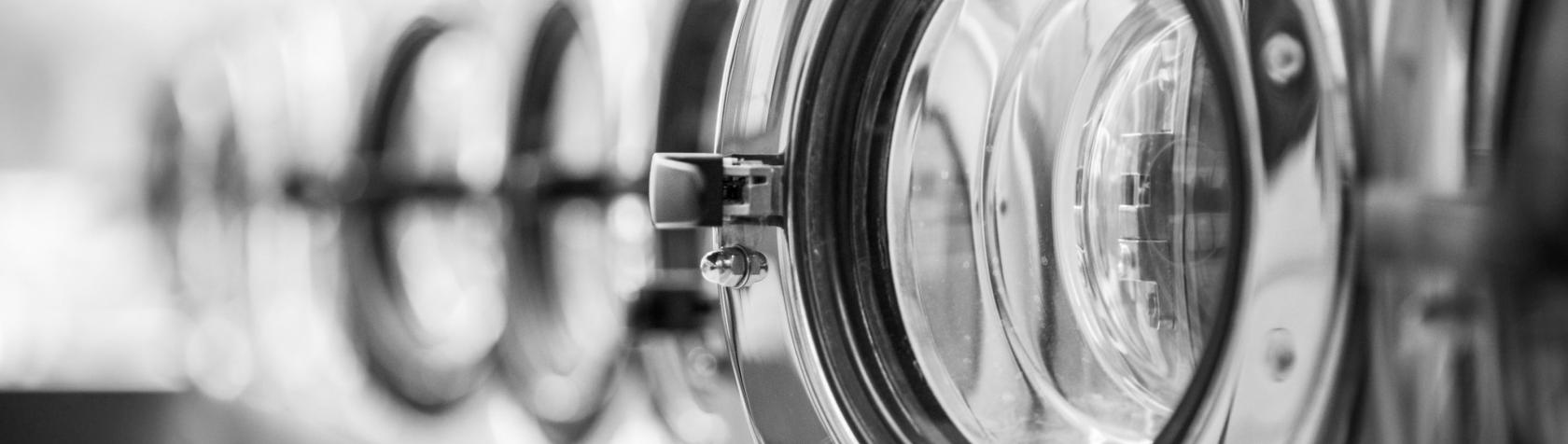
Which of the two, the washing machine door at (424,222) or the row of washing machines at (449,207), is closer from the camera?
the row of washing machines at (449,207)

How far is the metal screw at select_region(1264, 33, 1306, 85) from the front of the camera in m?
0.39

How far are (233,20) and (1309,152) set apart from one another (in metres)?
1.80

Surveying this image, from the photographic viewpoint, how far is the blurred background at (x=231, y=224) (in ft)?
3.74

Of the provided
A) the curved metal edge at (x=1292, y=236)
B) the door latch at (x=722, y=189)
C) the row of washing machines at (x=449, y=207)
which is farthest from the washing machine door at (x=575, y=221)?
the curved metal edge at (x=1292, y=236)

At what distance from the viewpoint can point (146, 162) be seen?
6.93 feet

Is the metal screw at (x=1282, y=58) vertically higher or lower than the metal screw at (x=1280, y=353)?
higher

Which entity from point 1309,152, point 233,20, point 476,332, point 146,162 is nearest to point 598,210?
point 476,332

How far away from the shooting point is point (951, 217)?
2.31ft

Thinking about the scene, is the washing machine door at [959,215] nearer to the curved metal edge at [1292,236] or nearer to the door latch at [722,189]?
the door latch at [722,189]

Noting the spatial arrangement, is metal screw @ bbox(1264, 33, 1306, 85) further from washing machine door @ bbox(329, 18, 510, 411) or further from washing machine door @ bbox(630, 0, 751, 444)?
washing machine door @ bbox(329, 18, 510, 411)

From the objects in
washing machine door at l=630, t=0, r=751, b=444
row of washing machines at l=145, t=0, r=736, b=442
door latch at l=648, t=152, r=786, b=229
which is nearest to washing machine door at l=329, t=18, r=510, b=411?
row of washing machines at l=145, t=0, r=736, b=442

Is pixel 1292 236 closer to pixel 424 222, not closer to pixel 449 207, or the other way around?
pixel 449 207

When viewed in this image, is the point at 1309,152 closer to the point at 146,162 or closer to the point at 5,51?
the point at 146,162

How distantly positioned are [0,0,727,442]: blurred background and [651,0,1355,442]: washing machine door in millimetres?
273
